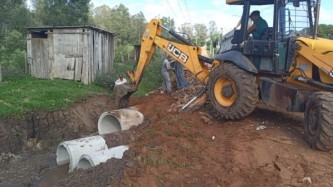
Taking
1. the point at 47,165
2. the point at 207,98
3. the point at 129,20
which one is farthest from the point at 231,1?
the point at 129,20

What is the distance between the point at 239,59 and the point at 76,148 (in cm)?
364

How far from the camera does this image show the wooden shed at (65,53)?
1480 centimetres

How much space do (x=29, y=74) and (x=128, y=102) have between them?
6.44 metres

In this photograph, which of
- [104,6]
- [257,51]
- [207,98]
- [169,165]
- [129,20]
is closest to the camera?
[169,165]

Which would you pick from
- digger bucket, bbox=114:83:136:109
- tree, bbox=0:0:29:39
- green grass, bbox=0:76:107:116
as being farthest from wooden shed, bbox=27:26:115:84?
tree, bbox=0:0:29:39

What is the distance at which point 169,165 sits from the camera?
6250mm

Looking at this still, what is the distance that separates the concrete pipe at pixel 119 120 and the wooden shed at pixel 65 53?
17.7ft

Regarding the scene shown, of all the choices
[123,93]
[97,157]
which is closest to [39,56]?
[123,93]

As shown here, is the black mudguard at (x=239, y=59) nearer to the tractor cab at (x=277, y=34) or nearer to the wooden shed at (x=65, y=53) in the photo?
the tractor cab at (x=277, y=34)

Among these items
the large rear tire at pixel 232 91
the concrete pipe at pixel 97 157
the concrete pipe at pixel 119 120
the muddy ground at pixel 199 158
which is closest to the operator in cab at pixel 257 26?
the large rear tire at pixel 232 91

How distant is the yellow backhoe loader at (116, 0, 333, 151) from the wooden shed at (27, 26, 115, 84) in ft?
24.1

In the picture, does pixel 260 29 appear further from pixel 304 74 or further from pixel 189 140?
pixel 189 140

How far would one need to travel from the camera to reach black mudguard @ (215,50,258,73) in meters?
7.62

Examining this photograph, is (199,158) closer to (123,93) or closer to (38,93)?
(123,93)
